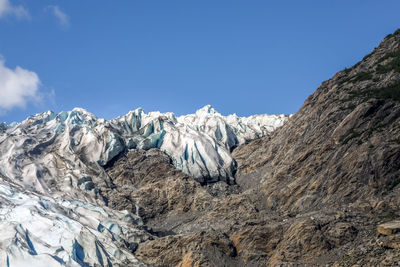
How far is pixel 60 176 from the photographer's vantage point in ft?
306

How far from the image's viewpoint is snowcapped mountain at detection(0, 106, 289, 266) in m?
63.5

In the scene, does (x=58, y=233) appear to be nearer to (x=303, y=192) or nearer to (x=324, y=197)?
(x=303, y=192)

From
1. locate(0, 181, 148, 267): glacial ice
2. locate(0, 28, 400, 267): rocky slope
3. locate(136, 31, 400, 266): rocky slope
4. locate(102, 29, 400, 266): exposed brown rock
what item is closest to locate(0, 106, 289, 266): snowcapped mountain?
locate(0, 181, 148, 267): glacial ice

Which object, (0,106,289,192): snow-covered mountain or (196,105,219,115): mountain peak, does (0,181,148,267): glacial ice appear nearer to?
(0,106,289,192): snow-covered mountain

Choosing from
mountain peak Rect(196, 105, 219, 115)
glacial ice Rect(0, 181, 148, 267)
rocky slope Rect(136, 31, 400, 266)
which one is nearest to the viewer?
glacial ice Rect(0, 181, 148, 267)

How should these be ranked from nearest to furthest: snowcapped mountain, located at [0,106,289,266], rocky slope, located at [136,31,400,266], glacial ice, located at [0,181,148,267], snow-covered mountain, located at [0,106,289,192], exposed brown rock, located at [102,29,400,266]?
glacial ice, located at [0,181,148,267], rocky slope, located at [136,31,400,266], exposed brown rock, located at [102,29,400,266], snowcapped mountain, located at [0,106,289,266], snow-covered mountain, located at [0,106,289,192]

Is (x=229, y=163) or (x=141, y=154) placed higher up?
(x=141, y=154)

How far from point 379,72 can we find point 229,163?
40946 millimetres

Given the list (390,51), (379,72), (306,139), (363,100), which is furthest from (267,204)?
(390,51)

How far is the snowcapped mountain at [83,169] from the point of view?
63.5m

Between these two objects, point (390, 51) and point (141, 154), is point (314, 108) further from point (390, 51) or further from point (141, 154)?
point (141, 154)

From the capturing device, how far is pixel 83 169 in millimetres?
97562

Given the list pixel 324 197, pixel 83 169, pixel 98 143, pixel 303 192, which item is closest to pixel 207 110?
pixel 98 143

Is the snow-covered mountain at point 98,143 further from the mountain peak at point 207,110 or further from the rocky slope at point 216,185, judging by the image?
the mountain peak at point 207,110
